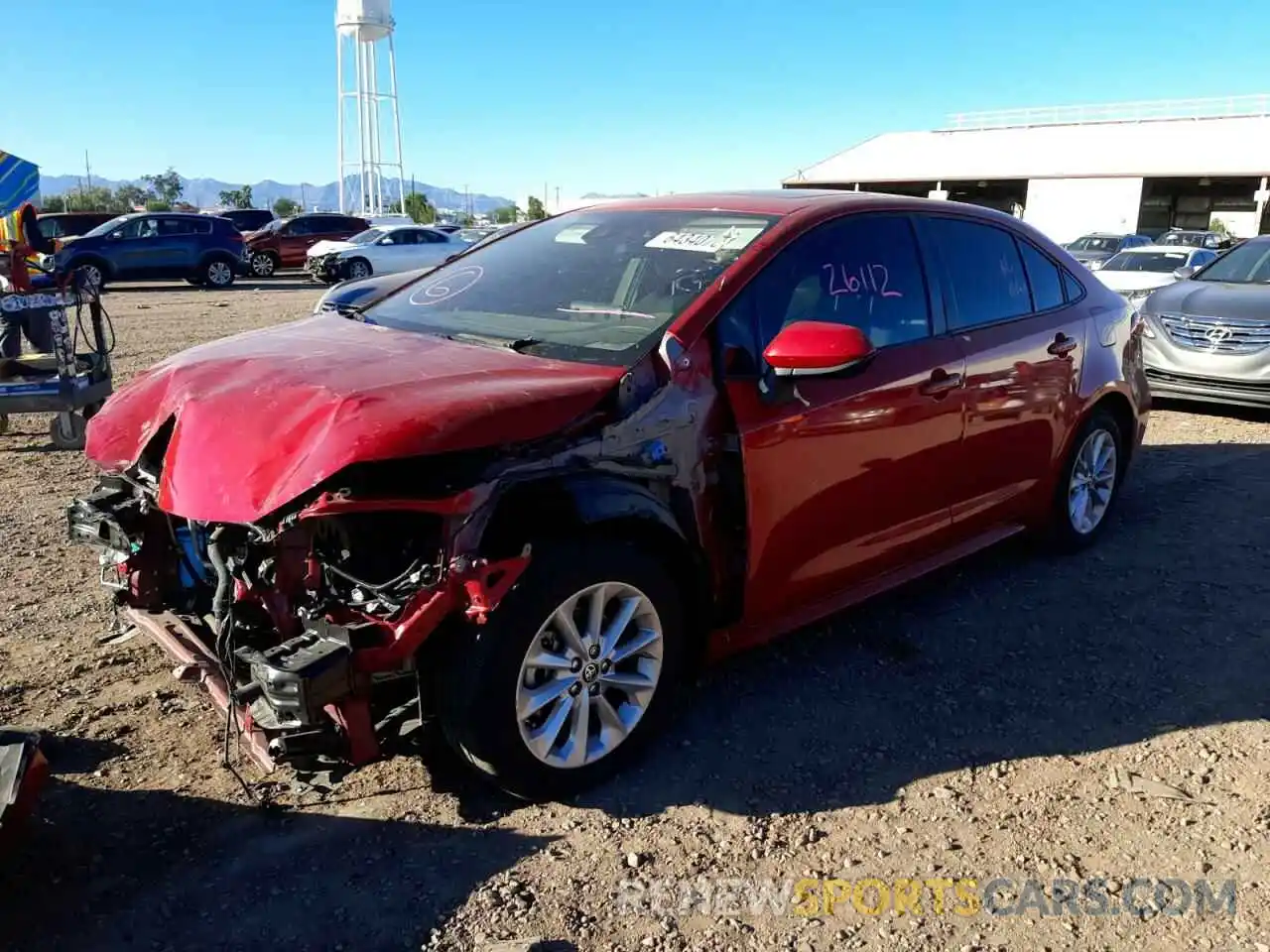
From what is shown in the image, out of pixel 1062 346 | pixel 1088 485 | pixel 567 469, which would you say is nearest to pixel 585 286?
pixel 567 469

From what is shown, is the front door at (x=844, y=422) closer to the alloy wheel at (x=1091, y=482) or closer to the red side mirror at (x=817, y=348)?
the red side mirror at (x=817, y=348)

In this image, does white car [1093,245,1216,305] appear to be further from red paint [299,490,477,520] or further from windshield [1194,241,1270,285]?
red paint [299,490,477,520]

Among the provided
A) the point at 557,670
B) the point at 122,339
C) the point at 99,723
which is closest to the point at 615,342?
the point at 557,670

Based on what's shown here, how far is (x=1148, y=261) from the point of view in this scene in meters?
14.4

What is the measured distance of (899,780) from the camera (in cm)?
326

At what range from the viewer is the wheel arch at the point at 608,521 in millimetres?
2846

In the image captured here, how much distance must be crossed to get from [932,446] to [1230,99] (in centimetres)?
4759

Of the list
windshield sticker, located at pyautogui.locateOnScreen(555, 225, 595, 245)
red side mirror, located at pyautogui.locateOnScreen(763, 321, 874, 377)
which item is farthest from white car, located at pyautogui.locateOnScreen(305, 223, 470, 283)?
red side mirror, located at pyautogui.locateOnScreen(763, 321, 874, 377)

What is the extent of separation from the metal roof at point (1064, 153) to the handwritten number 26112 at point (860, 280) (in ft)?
140

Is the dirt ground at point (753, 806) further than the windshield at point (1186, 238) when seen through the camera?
No

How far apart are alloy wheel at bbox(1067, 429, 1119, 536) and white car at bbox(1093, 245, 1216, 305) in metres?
7.96

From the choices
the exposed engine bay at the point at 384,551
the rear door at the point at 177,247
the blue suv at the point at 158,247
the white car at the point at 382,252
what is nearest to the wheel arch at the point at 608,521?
the exposed engine bay at the point at 384,551

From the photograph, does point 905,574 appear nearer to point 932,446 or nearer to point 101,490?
point 932,446

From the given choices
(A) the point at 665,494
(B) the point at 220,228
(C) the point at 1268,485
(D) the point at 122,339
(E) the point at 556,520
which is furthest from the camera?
(B) the point at 220,228
